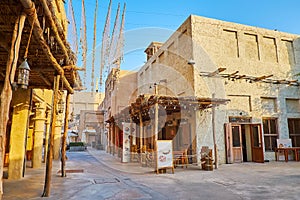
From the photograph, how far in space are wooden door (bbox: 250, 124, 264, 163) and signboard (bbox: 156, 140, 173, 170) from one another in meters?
5.57

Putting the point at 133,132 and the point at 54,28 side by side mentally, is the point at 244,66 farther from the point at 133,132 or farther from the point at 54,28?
the point at 54,28

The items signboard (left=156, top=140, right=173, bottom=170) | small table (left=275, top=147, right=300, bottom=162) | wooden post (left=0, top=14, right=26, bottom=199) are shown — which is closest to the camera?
wooden post (left=0, top=14, right=26, bottom=199)

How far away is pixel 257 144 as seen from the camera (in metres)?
12.3

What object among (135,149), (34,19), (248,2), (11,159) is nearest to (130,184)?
(11,159)

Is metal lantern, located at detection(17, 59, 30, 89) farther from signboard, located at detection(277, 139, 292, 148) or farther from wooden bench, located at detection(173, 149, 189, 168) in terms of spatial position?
signboard, located at detection(277, 139, 292, 148)

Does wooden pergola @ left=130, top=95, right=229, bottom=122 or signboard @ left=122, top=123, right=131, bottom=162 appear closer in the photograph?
wooden pergola @ left=130, top=95, right=229, bottom=122

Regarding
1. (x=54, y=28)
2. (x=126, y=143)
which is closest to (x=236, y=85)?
(x=126, y=143)

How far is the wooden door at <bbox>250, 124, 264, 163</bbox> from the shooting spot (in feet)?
38.7

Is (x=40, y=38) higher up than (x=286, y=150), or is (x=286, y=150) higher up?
(x=40, y=38)

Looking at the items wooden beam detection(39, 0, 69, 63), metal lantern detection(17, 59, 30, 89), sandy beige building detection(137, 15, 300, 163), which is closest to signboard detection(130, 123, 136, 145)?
sandy beige building detection(137, 15, 300, 163)

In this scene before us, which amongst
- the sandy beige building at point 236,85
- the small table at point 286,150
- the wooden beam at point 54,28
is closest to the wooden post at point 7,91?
the wooden beam at point 54,28

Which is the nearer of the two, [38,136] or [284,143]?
[38,136]

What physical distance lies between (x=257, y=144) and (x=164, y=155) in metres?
6.13

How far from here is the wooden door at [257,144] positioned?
1180cm
